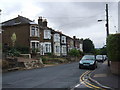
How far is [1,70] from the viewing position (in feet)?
63.2

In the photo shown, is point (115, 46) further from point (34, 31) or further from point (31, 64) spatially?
point (34, 31)

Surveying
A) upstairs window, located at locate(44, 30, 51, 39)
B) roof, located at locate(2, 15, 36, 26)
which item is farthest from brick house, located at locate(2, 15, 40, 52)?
upstairs window, located at locate(44, 30, 51, 39)

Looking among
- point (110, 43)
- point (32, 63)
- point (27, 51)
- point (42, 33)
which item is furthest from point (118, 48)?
point (42, 33)

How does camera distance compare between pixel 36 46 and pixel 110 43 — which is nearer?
pixel 110 43

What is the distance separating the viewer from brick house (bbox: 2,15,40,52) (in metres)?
40.5

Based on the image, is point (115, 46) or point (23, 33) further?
point (23, 33)

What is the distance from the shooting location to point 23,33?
41.1 meters

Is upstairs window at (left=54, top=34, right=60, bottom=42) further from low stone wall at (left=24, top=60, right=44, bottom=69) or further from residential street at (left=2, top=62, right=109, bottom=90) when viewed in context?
residential street at (left=2, top=62, right=109, bottom=90)

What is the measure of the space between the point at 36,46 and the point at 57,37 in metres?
11.5

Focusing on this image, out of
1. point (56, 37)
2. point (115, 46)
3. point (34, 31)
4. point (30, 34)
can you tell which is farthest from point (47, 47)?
point (115, 46)

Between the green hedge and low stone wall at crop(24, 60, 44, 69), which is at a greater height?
the green hedge

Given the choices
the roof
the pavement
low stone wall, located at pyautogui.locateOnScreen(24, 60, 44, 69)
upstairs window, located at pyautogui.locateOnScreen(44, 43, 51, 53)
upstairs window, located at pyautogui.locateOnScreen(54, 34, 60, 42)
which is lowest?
low stone wall, located at pyautogui.locateOnScreen(24, 60, 44, 69)

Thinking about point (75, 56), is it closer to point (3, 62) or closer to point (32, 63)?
point (32, 63)

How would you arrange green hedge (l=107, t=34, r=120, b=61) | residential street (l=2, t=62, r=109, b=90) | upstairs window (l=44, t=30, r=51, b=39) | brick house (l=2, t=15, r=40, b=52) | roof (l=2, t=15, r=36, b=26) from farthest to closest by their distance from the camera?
upstairs window (l=44, t=30, r=51, b=39), roof (l=2, t=15, r=36, b=26), brick house (l=2, t=15, r=40, b=52), green hedge (l=107, t=34, r=120, b=61), residential street (l=2, t=62, r=109, b=90)
